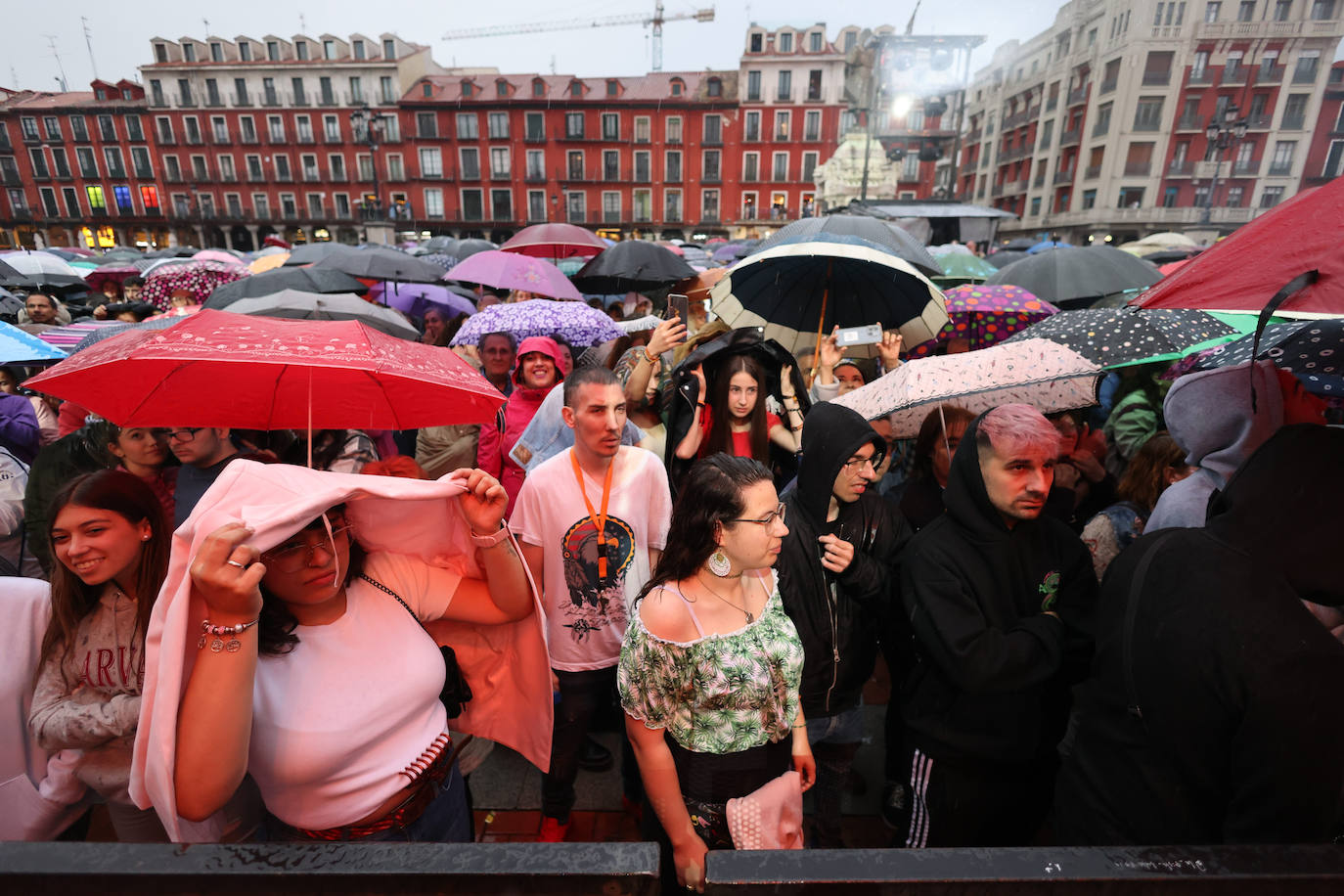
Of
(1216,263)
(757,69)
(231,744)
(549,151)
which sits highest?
(757,69)

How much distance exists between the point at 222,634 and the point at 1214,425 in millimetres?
3068

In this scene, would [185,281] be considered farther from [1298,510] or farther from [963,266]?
[963,266]

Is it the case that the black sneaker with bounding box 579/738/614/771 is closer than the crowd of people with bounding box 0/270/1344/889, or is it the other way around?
the crowd of people with bounding box 0/270/1344/889

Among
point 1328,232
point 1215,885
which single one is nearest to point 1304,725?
point 1215,885

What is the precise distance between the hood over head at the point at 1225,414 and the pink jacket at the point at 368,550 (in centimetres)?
246

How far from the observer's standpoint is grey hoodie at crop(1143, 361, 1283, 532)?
1975 millimetres

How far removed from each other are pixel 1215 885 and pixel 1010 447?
1.24 metres

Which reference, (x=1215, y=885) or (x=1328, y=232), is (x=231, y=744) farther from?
(x=1328, y=232)

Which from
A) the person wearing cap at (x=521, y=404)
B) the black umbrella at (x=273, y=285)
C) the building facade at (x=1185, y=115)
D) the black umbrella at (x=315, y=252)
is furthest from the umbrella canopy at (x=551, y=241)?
the building facade at (x=1185, y=115)

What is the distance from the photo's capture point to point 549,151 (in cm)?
4225

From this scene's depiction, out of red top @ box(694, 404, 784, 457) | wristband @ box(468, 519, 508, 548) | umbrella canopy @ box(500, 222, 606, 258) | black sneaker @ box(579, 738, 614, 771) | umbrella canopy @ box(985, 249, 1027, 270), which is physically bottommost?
black sneaker @ box(579, 738, 614, 771)

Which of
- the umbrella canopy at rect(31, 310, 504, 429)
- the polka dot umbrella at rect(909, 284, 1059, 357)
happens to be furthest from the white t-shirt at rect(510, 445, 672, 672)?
the polka dot umbrella at rect(909, 284, 1059, 357)

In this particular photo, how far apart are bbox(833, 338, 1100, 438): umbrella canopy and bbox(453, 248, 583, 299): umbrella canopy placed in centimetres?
470

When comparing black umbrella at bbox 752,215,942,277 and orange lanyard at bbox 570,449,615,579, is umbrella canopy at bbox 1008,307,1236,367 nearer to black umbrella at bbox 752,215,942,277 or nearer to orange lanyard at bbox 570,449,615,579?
black umbrella at bbox 752,215,942,277
